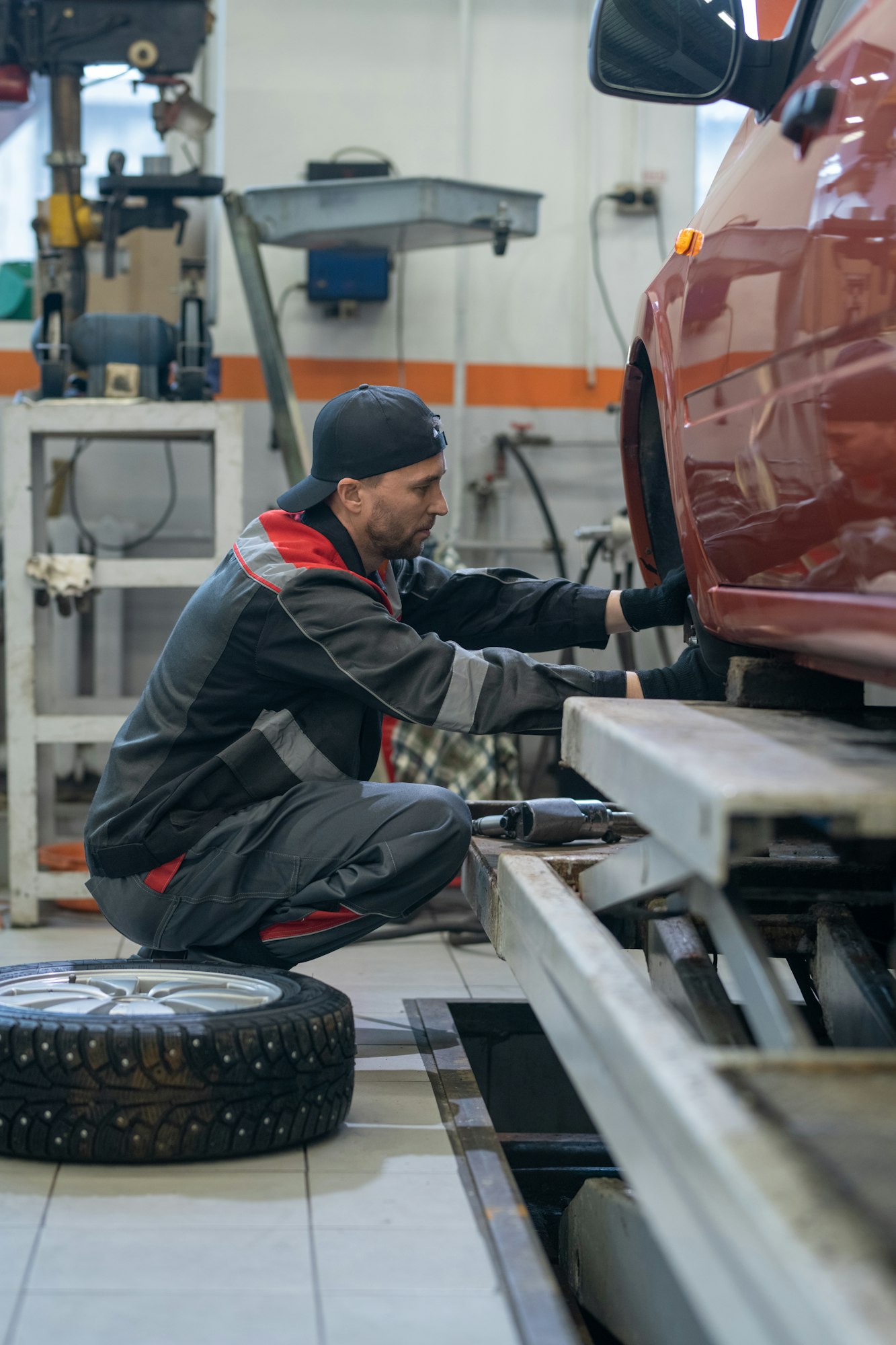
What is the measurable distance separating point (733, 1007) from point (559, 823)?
569 mm

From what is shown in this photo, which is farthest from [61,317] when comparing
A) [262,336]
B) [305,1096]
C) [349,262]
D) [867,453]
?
[867,453]

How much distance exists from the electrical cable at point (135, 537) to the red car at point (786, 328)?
140 inches

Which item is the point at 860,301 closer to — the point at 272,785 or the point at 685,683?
the point at 685,683

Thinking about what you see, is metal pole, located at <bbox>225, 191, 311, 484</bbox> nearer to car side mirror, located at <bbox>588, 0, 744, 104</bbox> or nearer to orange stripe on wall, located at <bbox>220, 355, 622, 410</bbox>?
orange stripe on wall, located at <bbox>220, 355, 622, 410</bbox>

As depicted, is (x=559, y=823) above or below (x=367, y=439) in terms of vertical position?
below

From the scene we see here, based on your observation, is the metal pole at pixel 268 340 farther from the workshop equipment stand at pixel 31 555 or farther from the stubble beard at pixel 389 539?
the stubble beard at pixel 389 539

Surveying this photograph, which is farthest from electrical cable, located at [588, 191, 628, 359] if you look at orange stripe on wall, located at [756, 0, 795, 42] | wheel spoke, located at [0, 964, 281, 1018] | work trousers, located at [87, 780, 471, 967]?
wheel spoke, located at [0, 964, 281, 1018]

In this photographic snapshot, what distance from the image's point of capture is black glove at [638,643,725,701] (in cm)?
230

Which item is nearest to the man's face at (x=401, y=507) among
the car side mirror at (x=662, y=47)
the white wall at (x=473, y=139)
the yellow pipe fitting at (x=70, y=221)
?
the car side mirror at (x=662, y=47)

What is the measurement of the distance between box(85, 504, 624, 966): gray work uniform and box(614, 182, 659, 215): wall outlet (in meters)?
3.67

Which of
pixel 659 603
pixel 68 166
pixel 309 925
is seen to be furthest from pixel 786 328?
pixel 68 166

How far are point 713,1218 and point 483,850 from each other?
1412mm

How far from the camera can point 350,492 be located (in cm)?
253

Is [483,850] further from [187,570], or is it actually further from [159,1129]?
[187,570]
